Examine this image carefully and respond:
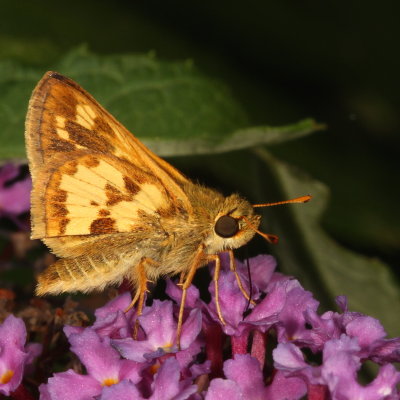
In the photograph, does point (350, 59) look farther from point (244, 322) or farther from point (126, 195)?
point (244, 322)

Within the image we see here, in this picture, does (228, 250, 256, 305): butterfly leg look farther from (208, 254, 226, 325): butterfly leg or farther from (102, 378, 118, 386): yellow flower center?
(102, 378, 118, 386): yellow flower center

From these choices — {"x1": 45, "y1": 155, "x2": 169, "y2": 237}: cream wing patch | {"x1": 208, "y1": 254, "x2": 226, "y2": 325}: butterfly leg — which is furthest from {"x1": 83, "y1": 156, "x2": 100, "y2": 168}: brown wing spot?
{"x1": 208, "y1": 254, "x2": 226, "y2": 325}: butterfly leg

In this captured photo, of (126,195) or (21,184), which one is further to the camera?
(21,184)

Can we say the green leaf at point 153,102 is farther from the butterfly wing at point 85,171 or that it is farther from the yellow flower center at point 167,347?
the yellow flower center at point 167,347

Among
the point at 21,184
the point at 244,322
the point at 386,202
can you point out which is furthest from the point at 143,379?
the point at 386,202

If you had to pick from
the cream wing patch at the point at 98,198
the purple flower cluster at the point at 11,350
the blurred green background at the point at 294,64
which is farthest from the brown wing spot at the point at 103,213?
the blurred green background at the point at 294,64

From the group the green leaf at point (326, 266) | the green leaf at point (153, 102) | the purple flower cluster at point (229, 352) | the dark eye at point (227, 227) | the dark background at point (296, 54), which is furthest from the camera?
the dark background at point (296, 54)
